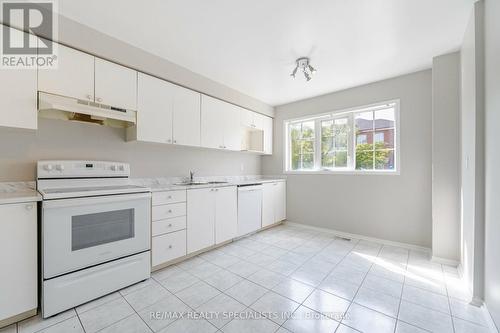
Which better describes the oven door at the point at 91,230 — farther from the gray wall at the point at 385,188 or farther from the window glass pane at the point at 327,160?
the window glass pane at the point at 327,160

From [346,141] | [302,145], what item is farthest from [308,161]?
[346,141]

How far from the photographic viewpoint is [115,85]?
2107 mm

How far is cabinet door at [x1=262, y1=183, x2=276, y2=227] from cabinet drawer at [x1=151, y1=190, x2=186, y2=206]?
1543 mm

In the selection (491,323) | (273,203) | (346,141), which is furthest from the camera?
(273,203)

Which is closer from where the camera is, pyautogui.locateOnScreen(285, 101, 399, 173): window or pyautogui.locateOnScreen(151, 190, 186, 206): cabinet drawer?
pyautogui.locateOnScreen(151, 190, 186, 206): cabinet drawer

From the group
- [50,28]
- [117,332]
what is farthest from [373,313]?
[50,28]

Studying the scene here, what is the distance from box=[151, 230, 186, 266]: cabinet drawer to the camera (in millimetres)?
2161

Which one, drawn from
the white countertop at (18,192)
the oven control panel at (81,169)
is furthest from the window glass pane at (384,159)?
the white countertop at (18,192)

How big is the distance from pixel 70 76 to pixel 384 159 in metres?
3.85

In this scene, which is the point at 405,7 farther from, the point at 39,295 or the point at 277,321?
the point at 39,295

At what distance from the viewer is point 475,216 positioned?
164 centimetres

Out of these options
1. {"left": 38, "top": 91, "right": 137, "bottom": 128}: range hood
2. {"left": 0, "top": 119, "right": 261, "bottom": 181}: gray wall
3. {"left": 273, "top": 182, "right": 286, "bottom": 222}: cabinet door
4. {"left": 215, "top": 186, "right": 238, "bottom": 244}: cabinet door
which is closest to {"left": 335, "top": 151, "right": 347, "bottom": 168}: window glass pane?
{"left": 273, "top": 182, "right": 286, "bottom": 222}: cabinet door

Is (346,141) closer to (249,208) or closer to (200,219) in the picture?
(249,208)

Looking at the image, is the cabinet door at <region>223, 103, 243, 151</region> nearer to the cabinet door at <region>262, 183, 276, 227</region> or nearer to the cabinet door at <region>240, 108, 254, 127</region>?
the cabinet door at <region>240, 108, 254, 127</region>
